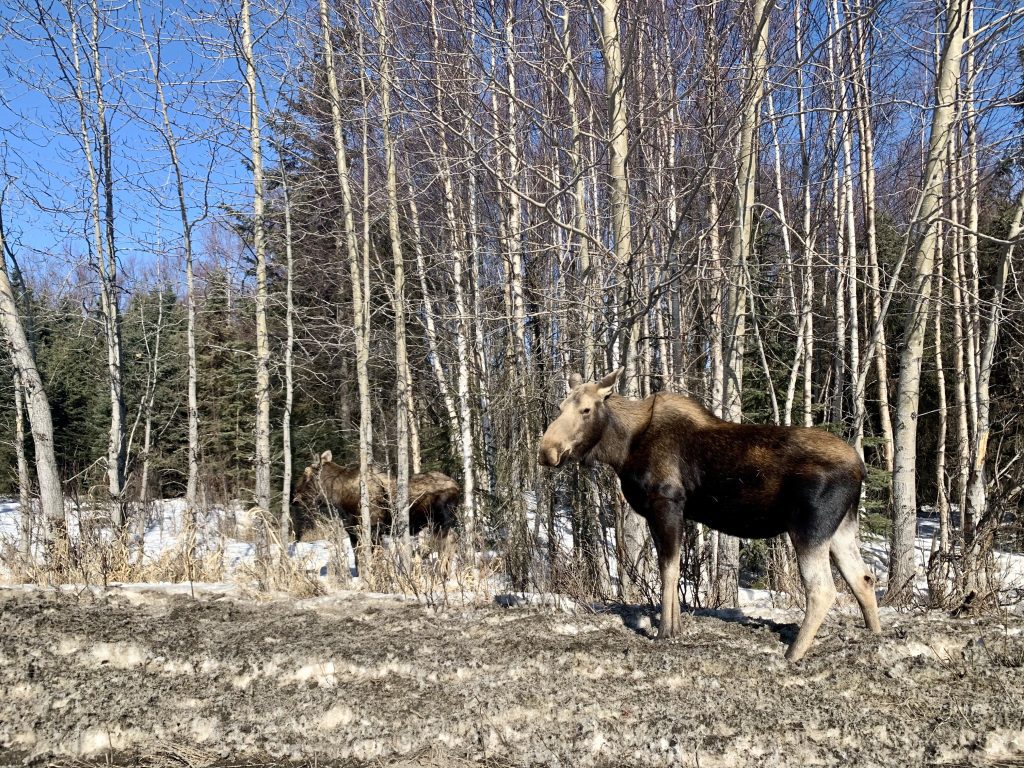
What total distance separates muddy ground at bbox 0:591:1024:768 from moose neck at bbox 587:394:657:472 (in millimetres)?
1201

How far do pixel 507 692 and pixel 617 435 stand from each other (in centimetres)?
179

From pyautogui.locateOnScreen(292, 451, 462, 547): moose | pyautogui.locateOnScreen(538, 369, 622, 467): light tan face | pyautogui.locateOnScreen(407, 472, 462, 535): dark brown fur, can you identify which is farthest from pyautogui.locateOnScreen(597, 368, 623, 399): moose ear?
pyautogui.locateOnScreen(407, 472, 462, 535): dark brown fur

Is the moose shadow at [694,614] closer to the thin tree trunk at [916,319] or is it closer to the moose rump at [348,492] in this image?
the thin tree trunk at [916,319]

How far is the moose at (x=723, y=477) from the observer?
438 centimetres

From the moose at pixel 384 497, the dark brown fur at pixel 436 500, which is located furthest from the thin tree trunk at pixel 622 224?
the dark brown fur at pixel 436 500

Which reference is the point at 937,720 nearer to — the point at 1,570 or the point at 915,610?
the point at 915,610

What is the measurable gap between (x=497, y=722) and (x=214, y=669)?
1.99 meters

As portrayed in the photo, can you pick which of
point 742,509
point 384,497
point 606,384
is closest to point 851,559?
point 742,509

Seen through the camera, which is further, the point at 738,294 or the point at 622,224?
the point at 738,294

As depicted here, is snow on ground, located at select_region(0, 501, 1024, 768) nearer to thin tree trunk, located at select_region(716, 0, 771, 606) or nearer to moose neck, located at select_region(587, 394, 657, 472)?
moose neck, located at select_region(587, 394, 657, 472)

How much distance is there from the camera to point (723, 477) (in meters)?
4.64

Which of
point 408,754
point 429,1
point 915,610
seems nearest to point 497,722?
point 408,754

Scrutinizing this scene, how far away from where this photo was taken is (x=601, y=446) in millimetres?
5012

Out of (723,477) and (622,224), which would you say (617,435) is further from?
(622,224)
